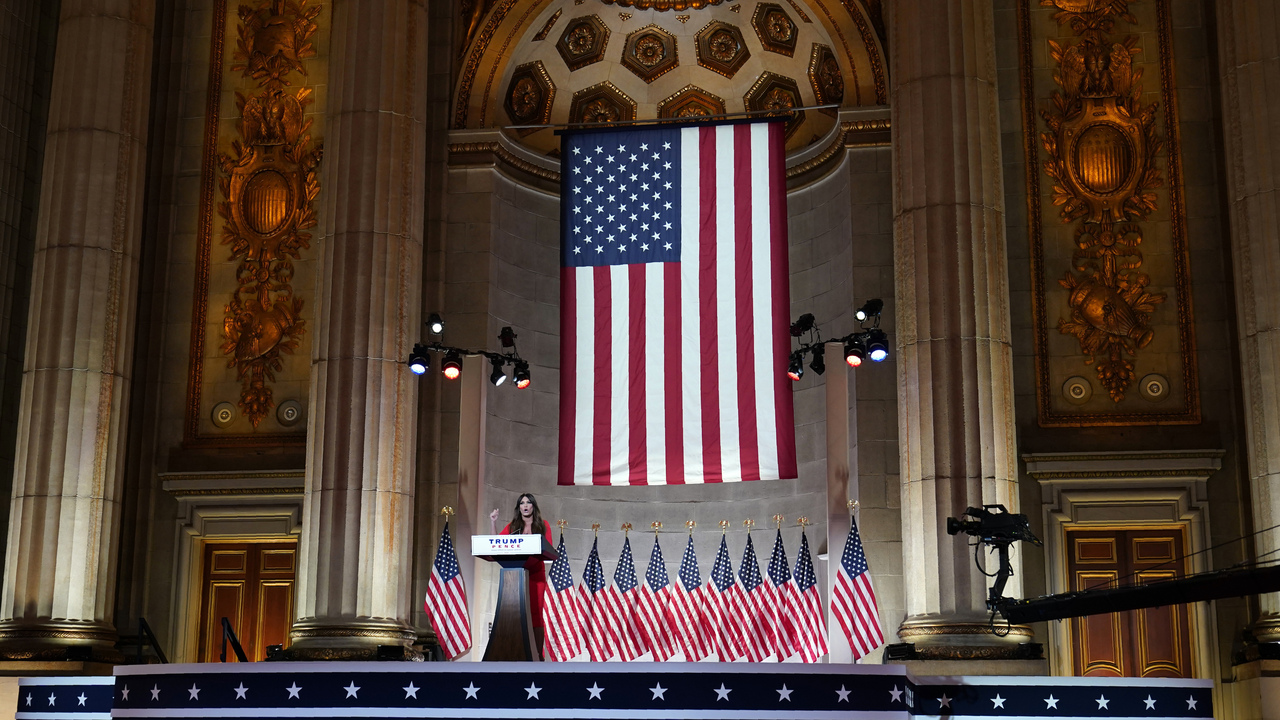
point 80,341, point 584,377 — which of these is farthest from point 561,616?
point 80,341

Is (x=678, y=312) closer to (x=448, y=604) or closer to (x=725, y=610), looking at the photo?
(x=725, y=610)

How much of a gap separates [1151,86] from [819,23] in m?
4.48

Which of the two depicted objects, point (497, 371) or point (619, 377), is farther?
point (619, 377)

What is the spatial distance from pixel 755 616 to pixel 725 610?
0.45 meters

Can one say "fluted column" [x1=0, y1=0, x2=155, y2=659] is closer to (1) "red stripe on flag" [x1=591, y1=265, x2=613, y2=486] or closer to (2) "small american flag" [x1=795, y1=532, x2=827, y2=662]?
(1) "red stripe on flag" [x1=591, y1=265, x2=613, y2=486]

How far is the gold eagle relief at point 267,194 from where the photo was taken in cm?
1986

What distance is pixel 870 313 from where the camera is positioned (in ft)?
52.8

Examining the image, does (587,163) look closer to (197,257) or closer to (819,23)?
(819,23)

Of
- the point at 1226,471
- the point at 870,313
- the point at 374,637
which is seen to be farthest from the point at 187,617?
the point at 1226,471

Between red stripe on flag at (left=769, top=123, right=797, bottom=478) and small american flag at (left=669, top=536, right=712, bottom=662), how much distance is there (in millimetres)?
1932

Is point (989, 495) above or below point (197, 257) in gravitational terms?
below

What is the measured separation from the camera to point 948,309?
16.7 m

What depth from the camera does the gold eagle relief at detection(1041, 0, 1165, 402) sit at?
1842 cm

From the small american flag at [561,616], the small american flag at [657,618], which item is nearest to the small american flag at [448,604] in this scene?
the small american flag at [561,616]
